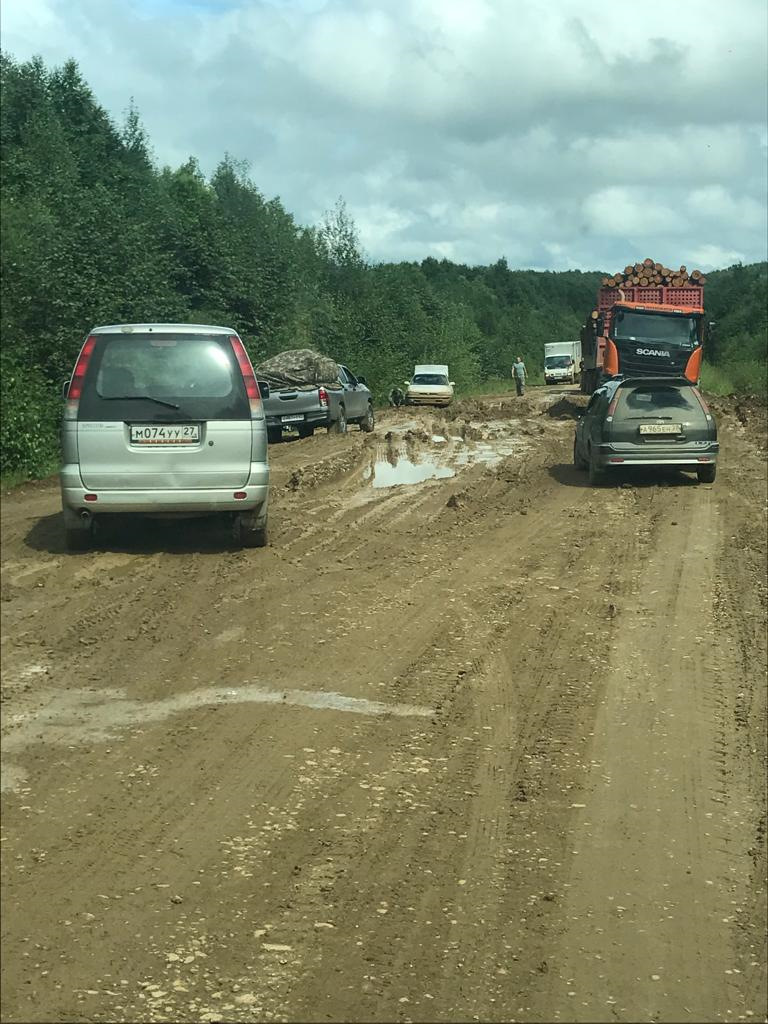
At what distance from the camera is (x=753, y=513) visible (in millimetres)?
14203

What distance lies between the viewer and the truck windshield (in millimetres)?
29562

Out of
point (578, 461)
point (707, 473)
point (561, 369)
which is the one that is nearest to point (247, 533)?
point (707, 473)

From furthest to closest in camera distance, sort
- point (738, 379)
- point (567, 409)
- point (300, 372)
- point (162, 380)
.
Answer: point (738, 379)
point (567, 409)
point (300, 372)
point (162, 380)

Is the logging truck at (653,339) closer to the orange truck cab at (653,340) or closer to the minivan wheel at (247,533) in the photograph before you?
the orange truck cab at (653,340)

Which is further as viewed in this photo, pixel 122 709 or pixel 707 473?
pixel 707 473

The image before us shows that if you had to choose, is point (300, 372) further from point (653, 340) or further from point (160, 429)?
point (160, 429)

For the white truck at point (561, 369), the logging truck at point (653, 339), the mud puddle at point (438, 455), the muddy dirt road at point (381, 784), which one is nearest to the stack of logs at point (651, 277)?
the logging truck at point (653, 339)

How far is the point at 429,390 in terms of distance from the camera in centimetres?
4388

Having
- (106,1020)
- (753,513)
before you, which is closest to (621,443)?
(753,513)

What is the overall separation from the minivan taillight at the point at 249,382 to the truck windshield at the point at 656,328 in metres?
20.3

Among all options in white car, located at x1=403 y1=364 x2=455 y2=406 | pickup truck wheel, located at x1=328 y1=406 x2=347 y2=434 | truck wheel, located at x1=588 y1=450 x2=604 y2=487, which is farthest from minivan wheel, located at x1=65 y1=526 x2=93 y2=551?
white car, located at x1=403 y1=364 x2=455 y2=406

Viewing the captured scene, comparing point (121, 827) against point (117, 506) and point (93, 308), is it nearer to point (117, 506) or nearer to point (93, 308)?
point (117, 506)

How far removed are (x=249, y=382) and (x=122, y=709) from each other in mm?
4736

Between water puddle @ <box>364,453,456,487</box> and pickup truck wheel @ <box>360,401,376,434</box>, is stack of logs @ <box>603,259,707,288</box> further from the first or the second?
water puddle @ <box>364,453,456,487</box>
